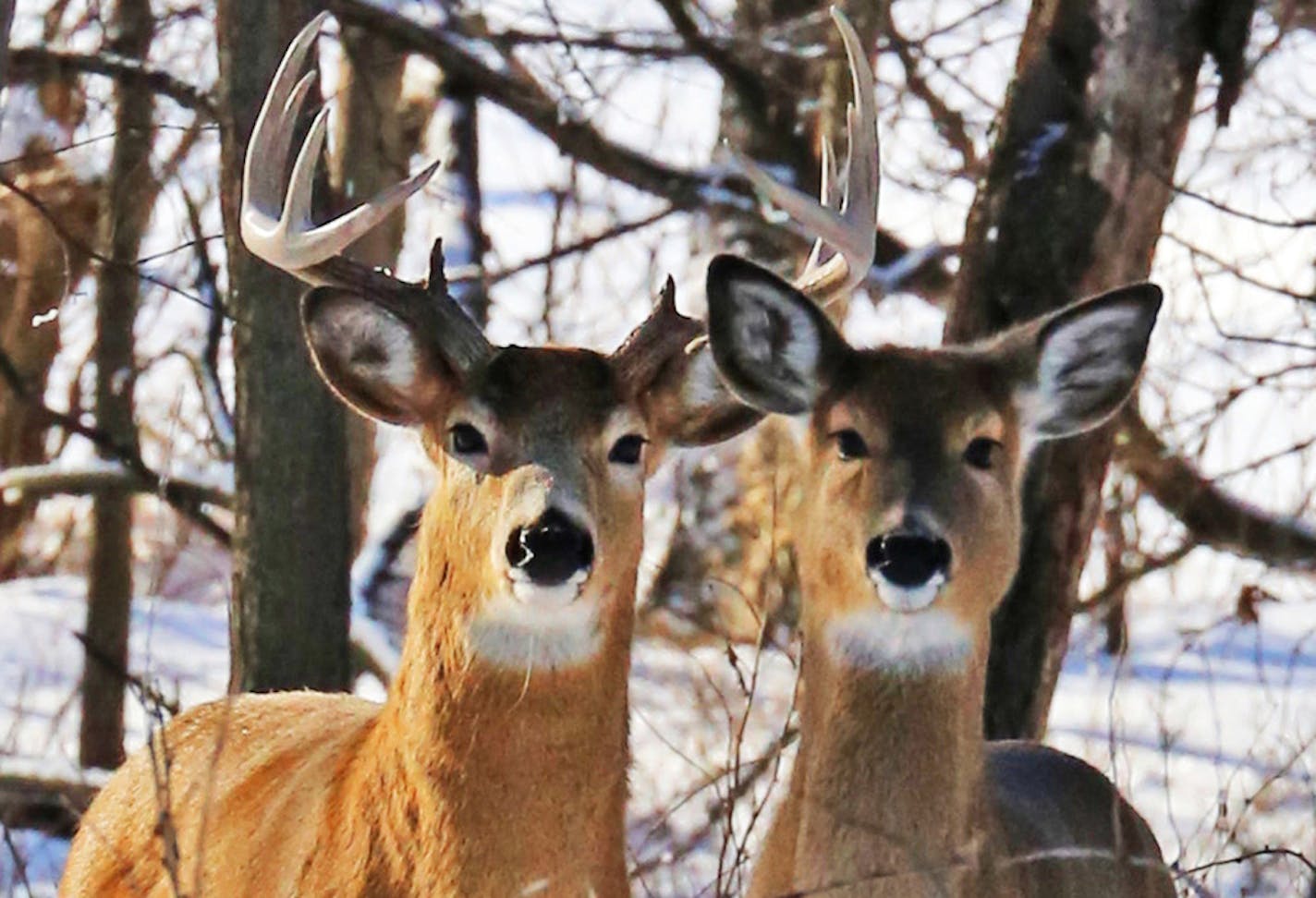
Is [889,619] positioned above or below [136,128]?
below

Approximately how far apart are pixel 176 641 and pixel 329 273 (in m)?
6.32

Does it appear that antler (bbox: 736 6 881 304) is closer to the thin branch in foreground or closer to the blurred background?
the blurred background

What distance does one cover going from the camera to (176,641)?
463 inches

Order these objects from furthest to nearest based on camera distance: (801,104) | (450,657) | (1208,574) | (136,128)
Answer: (1208,574)
(801,104)
(136,128)
(450,657)

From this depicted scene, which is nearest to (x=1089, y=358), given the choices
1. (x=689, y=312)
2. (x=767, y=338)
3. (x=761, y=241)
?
(x=767, y=338)

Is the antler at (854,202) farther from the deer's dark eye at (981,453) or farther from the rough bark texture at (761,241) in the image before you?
the rough bark texture at (761,241)

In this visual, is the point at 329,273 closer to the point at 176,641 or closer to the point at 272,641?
the point at 272,641

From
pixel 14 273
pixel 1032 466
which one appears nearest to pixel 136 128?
pixel 1032 466

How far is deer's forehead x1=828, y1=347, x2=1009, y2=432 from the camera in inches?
222

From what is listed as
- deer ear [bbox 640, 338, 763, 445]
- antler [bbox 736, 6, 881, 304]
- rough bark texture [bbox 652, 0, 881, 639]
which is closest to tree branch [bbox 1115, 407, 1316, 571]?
rough bark texture [bbox 652, 0, 881, 639]

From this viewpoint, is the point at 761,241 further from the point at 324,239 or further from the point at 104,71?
the point at 324,239

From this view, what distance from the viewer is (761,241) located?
1198 cm

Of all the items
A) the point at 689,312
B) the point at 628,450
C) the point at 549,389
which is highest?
the point at 689,312

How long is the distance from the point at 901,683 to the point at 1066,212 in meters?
2.84
